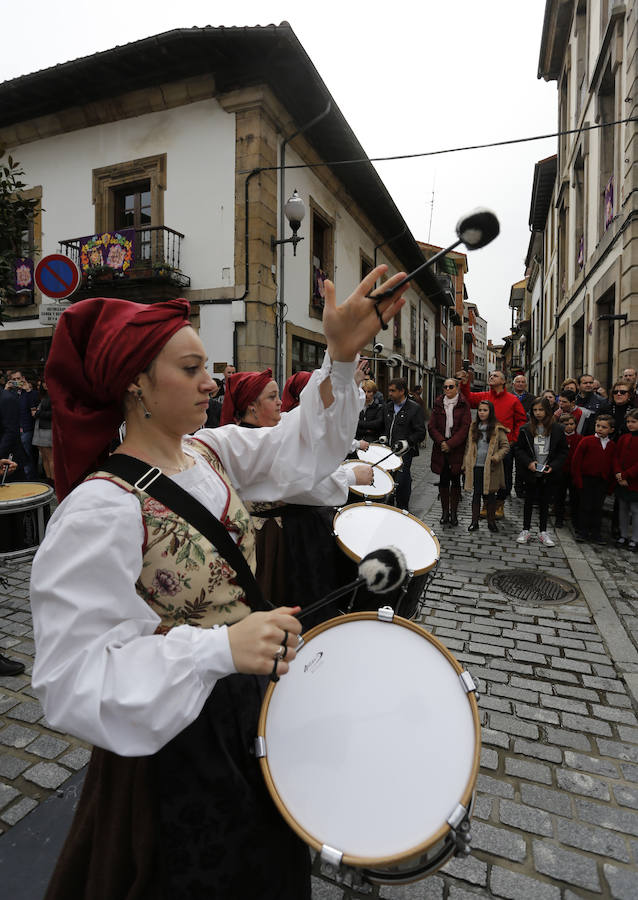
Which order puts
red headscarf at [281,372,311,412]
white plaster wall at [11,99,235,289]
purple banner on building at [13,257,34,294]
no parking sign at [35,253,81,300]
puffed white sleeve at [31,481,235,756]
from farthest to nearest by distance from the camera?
purple banner on building at [13,257,34,294] → white plaster wall at [11,99,235,289] → no parking sign at [35,253,81,300] → red headscarf at [281,372,311,412] → puffed white sleeve at [31,481,235,756]

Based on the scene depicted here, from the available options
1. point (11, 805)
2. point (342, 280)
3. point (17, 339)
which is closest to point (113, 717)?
point (11, 805)

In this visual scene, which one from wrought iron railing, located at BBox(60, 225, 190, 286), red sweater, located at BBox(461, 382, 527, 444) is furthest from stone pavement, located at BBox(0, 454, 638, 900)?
wrought iron railing, located at BBox(60, 225, 190, 286)

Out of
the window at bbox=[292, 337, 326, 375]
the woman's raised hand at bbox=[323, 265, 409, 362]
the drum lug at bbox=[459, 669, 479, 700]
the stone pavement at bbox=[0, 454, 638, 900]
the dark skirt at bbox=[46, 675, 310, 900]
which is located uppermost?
the window at bbox=[292, 337, 326, 375]

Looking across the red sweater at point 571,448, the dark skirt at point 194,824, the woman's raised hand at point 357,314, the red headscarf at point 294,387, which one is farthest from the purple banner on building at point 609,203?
the dark skirt at point 194,824

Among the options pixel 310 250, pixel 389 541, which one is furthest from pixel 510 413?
pixel 310 250

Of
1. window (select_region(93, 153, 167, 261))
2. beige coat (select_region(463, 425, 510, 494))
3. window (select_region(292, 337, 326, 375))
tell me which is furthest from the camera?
window (select_region(292, 337, 326, 375))

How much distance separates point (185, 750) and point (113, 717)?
360 millimetres

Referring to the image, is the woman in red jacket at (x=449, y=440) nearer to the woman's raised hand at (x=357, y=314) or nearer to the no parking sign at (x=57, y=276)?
the no parking sign at (x=57, y=276)

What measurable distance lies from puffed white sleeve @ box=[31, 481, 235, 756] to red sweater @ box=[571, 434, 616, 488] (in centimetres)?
630

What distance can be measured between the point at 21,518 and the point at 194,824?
342 cm

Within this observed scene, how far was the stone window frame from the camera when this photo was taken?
11297mm

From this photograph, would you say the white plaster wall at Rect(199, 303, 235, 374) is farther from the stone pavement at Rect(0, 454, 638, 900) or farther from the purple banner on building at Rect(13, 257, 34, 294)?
the stone pavement at Rect(0, 454, 638, 900)

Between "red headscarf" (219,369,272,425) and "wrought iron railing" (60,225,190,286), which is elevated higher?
"wrought iron railing" (60,225,190,286)

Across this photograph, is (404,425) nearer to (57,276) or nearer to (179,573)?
(57,276)
